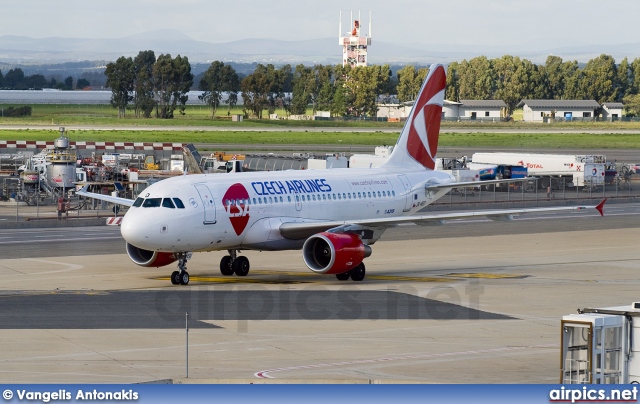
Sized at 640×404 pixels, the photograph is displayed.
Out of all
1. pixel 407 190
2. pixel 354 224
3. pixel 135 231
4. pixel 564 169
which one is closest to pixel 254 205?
pixel 354 224

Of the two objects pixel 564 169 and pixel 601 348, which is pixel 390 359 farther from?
pixel 564 169

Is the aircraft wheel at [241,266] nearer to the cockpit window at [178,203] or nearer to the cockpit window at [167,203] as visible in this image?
the cockpit window at [178,203]

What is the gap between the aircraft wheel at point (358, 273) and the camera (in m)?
41.5

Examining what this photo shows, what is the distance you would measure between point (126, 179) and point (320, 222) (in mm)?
39024

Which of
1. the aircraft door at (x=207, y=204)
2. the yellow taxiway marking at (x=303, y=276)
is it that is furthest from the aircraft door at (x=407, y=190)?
the aircraft door at (x=207, y=204)

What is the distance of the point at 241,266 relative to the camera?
42.6m

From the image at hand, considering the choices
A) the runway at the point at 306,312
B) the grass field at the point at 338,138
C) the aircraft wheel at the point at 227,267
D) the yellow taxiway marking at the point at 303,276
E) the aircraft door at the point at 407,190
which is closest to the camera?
the runway at the point at 306,312

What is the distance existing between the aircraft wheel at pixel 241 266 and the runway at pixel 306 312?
1.72ft

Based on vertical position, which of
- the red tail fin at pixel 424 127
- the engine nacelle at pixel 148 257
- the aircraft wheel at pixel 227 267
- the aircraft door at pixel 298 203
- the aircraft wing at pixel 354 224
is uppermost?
the red tail fin at pixel 424 127

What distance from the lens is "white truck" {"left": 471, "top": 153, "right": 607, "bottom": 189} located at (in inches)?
3423

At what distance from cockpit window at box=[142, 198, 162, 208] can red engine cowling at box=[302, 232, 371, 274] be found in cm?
532

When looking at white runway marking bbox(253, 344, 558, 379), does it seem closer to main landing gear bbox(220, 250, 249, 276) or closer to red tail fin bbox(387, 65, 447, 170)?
main landing gear bbox(220, 250, 249, 276)

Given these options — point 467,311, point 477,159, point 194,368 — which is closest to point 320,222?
point 467,311

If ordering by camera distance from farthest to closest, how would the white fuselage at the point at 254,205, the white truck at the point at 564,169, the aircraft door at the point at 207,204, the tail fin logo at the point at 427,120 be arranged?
1. the white truck at the point at 564,169
2. the tail fin logo at the point at 427,120
3. the aircraft door at the point at 207,204
4. the white fuselage at the point at 254,205
